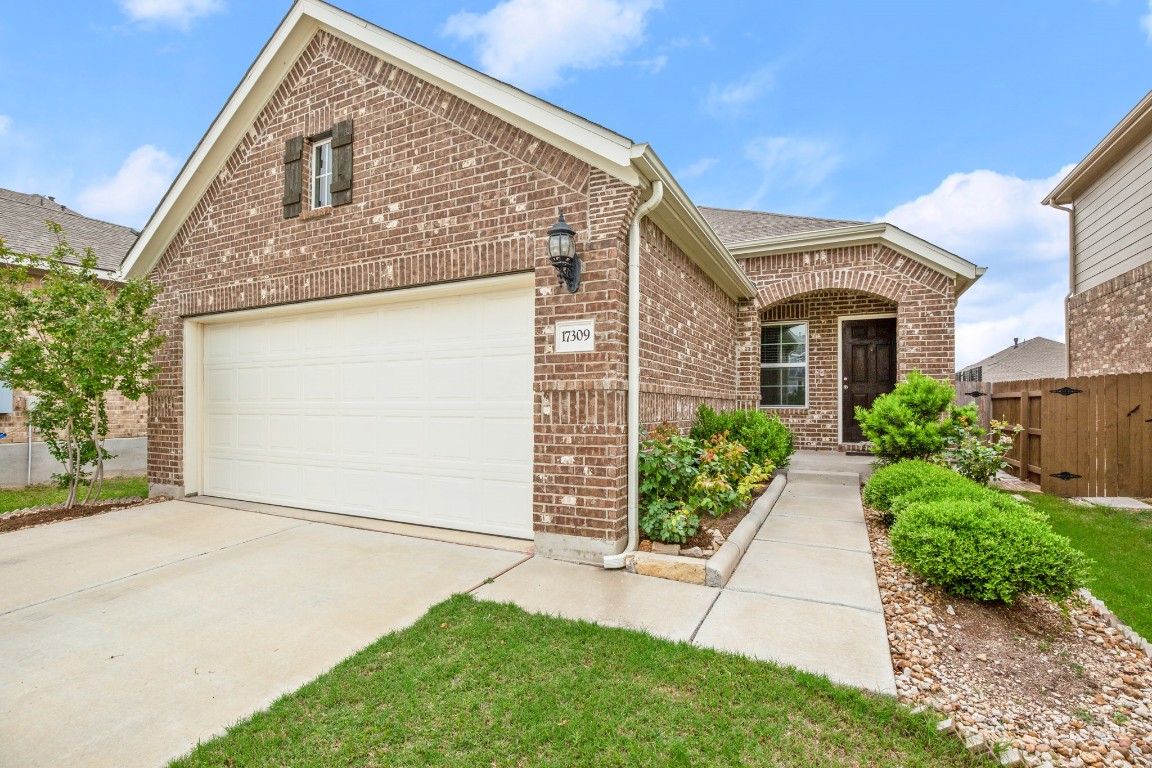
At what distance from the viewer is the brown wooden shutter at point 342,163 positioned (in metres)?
5.63

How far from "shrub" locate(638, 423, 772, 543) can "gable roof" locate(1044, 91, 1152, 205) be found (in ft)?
30.5

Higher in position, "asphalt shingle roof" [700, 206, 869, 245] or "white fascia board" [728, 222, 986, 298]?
"asphalt shingle roof" [700, 206, 869, 245]

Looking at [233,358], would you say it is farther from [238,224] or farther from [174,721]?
[174,721]

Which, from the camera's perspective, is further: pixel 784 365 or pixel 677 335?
pixel 784 365

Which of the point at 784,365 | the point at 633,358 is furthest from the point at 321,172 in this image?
the point at 784,365

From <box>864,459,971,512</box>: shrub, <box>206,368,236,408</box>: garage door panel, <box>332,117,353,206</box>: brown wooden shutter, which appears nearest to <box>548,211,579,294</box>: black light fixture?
<box>332,117,353,206</box>: brown wooden shutter

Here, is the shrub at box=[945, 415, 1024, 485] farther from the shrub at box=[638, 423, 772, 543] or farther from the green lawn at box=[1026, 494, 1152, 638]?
the shrub at box=[638, 423, 772, 543]

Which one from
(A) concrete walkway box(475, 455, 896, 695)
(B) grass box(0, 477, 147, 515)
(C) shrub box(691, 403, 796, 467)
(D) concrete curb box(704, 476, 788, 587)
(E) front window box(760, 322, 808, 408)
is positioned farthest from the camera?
(E) front window box(760, 322, 808, 408)

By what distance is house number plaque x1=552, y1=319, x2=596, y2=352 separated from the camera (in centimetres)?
435

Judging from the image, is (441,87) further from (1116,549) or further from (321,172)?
(1116,549)

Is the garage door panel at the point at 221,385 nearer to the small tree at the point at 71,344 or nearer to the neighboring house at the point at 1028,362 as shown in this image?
the small tree at the point at 71,344

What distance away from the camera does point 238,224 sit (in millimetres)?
6426

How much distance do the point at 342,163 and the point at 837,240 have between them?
24.5ft

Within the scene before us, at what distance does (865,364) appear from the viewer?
9586 mm
